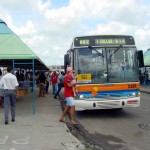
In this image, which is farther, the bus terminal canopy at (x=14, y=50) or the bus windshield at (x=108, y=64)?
the bus terminal canopy at (x=14, y=50)

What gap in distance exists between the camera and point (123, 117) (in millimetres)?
14445

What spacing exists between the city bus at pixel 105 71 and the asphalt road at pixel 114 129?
0.68 m

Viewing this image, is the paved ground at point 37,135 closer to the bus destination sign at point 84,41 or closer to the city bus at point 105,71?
the city bus at point 105,71

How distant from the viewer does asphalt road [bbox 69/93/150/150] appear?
373 inches

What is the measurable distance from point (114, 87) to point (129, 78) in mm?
708

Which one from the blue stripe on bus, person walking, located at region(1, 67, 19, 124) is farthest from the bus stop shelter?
the blue stripe on bus

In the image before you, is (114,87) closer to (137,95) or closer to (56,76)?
(137,95)

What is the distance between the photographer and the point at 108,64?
13.9 metres

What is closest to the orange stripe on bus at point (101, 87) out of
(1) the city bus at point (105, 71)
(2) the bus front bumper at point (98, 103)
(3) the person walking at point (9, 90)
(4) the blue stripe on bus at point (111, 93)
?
(1) the city bus at point (105, 71)

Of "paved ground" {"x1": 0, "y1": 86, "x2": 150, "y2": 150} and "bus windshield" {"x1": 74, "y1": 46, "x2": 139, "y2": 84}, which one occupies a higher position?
Answer: "bus windshield" {"x1": 74, "y1": 46, "x2": 139, "y2": 84}

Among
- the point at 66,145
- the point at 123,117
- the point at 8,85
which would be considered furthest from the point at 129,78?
the point at 66,145

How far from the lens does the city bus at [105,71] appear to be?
44.8ft

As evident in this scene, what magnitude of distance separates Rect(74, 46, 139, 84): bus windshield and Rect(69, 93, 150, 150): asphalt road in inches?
59.7

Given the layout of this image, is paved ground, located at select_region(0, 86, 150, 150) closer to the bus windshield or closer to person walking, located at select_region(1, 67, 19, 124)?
person walking, located at select_region(1, 67, 19, 124)
